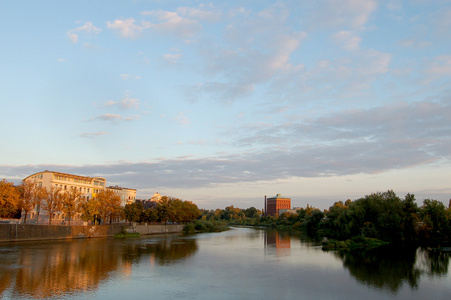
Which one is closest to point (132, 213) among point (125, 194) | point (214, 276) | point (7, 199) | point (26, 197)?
point (26, 197)

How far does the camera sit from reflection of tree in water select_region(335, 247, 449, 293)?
25575mm

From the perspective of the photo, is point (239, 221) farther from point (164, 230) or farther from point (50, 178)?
point (50, 178)

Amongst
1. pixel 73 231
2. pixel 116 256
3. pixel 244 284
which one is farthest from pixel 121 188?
pixel 244 284

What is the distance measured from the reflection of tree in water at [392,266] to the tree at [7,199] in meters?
49.1

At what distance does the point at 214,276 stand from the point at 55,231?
128ft

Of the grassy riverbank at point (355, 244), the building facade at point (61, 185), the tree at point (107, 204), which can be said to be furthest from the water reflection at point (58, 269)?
the building facade at point (61, 185)

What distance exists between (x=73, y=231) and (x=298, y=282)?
152 ft

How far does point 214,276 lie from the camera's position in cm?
2638

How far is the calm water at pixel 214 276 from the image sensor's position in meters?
20.7

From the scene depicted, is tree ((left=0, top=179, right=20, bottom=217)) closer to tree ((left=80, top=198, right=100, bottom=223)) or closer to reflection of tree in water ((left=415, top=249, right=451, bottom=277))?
tree ((left=80, top=198, right=100, bottom=223))

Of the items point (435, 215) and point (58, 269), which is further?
point (435, 215)

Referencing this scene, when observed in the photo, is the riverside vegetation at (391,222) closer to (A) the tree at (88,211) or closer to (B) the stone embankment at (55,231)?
(B) the stone embankment at (55,231)

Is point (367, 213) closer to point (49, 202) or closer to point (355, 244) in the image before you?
point (355, 244)

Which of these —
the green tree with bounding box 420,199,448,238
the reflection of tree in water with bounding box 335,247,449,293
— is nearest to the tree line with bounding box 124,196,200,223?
the reflection of tree in water with bounding box 335,247,449,293
